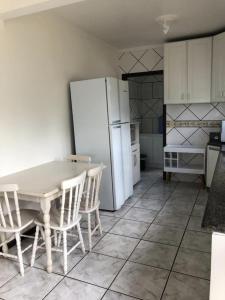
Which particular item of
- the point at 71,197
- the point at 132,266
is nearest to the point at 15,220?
the point at 71,197

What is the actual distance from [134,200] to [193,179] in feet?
4.50

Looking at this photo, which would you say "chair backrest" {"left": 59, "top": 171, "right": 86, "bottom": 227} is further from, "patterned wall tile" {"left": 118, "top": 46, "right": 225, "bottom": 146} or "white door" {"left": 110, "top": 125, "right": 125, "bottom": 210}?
"patterned wall tile" {"left": 118, "top": 46, "right": 225, "bottom": 146}

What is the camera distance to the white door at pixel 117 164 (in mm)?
3078

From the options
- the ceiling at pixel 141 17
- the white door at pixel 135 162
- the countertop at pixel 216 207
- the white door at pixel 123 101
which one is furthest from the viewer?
the white door at pixel 135 162

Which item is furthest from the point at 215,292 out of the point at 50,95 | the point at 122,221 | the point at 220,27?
the point at 220,27

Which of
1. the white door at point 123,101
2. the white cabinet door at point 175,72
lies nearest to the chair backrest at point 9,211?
the white door at point 123,101

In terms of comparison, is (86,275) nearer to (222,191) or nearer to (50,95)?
(222,191)

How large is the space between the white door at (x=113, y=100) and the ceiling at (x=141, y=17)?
28.9 inches

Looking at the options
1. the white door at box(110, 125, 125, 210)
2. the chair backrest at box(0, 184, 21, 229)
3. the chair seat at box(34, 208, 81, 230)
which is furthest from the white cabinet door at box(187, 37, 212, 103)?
the chair backrest at box(0, 184, 21, 229)

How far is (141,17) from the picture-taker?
9.76 feet

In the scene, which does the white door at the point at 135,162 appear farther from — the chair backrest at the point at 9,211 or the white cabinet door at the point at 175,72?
the chair backrest at the point at 9,211

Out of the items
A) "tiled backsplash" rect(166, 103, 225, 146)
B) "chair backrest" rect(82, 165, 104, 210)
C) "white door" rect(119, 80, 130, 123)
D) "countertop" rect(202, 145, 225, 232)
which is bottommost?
"chair backrest" rect(82, 165, 104, 210)

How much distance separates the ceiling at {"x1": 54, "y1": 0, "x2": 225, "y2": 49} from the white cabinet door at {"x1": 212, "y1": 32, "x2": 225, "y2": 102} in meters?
0.19

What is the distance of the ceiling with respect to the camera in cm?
262
